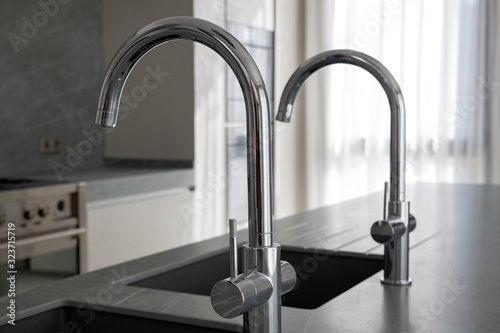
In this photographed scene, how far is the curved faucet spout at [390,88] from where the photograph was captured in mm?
1118

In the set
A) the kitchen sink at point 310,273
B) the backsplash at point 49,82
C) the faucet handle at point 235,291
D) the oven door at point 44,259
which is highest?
the backsplash at point 49,82

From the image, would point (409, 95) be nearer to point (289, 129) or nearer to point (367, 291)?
point (289, 129)

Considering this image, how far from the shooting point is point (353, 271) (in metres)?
1.54

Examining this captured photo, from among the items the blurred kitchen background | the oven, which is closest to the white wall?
the blurred kitchen background

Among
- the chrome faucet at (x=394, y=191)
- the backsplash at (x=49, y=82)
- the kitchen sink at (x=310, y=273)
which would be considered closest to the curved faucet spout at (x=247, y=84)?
the chrome faucet at (x=394, y=191)

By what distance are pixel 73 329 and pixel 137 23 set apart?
302 cm

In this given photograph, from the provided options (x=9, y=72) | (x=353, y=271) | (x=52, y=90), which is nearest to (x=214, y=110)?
(x=52, y=90)

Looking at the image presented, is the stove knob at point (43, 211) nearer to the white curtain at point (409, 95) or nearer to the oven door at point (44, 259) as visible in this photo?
the oven door at point (44, 259)

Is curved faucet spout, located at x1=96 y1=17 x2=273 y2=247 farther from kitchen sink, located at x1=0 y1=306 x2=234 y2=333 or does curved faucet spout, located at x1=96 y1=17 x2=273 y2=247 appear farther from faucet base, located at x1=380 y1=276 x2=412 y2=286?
faucet base, located at x1=380 y1=276 x2=412 y2=286

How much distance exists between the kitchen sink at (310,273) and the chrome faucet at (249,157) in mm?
724

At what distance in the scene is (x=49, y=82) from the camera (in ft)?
11.9

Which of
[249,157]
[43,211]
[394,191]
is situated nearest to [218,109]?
[43,211]

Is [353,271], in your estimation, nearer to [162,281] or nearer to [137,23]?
[162,281]

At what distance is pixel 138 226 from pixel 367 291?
93.4 inches
